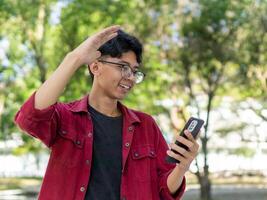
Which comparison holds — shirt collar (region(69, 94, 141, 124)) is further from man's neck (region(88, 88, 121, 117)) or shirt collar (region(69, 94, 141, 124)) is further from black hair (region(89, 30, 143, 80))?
black hair (region(89, 30, 143, 80))

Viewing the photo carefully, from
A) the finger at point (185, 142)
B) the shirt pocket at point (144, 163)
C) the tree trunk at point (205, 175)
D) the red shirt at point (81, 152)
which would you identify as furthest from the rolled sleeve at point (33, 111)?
the tree trunk at point (205, 175)

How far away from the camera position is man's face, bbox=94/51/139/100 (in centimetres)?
233

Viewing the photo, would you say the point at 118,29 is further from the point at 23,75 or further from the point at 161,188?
the point at 23,75

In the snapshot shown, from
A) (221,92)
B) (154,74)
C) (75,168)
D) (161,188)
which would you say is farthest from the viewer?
(221,92)

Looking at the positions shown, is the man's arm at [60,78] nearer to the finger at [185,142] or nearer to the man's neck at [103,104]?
the man's neck at [103,104]

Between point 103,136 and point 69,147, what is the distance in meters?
0.16

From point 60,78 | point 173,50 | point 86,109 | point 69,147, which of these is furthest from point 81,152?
point 173,50

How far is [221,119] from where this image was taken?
18531 millimetres

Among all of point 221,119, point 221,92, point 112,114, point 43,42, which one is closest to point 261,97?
point 221,92

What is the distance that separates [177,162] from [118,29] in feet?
2.04

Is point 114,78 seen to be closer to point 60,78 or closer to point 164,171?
point 60,78

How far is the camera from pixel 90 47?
83.4 inches

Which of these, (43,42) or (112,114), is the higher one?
(43,42)

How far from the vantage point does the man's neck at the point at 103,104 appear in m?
2.38
